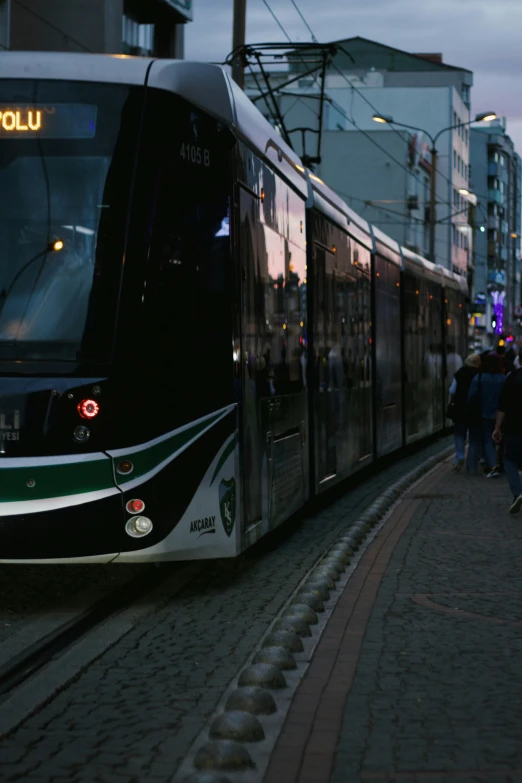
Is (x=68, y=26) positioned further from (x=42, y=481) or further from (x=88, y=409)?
(x=42, y=481)

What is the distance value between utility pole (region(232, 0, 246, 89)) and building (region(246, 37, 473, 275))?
52232mm

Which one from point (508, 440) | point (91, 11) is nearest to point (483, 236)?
point (91, 11)

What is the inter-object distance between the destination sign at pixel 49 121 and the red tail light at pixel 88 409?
5.05ft

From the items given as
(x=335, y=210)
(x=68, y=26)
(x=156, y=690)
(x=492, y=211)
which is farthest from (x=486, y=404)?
(x=492, y=211)

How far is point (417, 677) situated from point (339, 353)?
29.9 ft

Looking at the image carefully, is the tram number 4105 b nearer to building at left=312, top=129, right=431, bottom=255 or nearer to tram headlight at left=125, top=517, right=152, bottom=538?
tram headlight at left=125, top=517, right=152, bottom=538

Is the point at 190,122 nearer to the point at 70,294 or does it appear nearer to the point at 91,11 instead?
the point at 70,294

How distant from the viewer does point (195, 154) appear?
29.5 ft

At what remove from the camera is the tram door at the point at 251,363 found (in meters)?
9.70

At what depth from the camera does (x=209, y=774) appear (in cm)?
487

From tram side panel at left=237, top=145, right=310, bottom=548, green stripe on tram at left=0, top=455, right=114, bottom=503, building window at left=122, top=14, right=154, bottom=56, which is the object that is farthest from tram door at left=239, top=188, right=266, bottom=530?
building window at left=122, top=14, right=154, bottom=56

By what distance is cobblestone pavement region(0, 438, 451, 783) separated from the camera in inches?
205

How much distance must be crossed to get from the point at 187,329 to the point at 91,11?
2261 cm

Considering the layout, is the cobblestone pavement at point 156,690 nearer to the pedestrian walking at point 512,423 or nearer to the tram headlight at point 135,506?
the tram headlight at point 135,506
